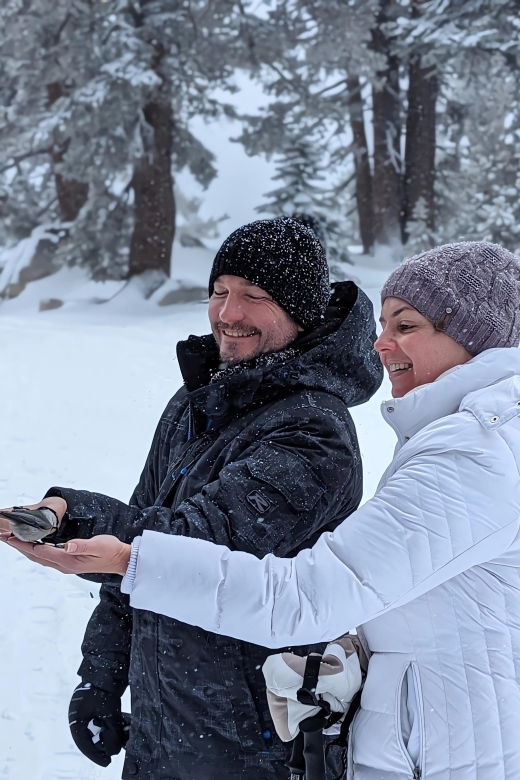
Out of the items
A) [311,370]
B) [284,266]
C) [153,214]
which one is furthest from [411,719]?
[153,214]

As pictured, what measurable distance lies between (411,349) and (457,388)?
0.23 meters

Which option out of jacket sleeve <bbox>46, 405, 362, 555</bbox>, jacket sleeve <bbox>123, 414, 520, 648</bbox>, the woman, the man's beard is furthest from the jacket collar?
the man's beard

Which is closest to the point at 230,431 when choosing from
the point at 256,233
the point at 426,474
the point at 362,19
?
the point at 256,233

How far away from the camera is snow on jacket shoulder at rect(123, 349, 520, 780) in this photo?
166cm

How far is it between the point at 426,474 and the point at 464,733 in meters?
0.54

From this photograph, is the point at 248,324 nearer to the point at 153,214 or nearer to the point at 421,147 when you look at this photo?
Result: the point at 153,214

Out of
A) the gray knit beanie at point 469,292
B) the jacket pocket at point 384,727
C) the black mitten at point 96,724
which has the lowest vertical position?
the black mitten at point 96,724

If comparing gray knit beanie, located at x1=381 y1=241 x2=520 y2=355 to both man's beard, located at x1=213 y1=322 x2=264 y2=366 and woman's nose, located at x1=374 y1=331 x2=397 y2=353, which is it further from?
man's beard, located at x1=213 y1=322 x2=264 y2=366

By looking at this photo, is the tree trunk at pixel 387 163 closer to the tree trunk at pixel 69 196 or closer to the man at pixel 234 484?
the tree trunk at pixel 69 196

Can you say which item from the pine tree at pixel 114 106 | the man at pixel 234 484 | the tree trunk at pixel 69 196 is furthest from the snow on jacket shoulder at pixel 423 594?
the tree trunk at pixel 69 196


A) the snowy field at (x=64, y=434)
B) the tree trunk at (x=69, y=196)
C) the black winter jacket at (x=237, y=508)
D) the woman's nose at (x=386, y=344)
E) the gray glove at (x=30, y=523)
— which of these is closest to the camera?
the gray glove at (x=30, y=523)

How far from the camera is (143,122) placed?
15734 millimetres

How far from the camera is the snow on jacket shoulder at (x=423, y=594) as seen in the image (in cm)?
166

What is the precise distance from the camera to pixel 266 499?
2279mm
